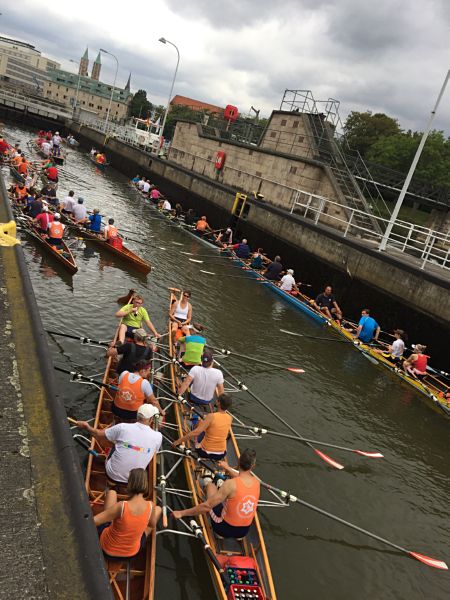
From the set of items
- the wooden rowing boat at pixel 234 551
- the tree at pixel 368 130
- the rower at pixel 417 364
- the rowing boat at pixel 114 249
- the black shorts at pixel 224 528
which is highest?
the tree at pixel 368 130

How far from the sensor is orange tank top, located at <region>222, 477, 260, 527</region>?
594 cm

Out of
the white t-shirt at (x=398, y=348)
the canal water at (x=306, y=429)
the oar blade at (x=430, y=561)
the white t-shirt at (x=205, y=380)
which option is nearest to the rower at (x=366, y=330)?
the canal water at (x=306, y=429)

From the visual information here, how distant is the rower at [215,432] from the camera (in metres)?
7.39

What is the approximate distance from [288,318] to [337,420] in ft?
24.6

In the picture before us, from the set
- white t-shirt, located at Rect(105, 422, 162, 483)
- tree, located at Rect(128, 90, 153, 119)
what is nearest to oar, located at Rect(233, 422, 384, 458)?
white t-shirt, located at Rect(105, 422, 162, 483)

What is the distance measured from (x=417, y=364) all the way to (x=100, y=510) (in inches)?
479

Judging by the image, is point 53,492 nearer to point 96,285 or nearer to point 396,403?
point 396,403

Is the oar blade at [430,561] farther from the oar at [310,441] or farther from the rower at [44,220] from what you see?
the rower at [44,220]

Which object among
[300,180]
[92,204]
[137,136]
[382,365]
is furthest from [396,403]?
[137,136]

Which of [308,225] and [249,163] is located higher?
[249,163]

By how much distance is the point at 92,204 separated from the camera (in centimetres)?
3198

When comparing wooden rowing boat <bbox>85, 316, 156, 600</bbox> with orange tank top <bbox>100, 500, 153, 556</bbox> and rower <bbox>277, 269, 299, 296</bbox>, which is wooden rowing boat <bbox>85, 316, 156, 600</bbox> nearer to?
orange tank top <bbox>100, 500, 153, 556</bbox>

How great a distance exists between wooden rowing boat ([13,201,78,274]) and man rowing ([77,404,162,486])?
11673 mm

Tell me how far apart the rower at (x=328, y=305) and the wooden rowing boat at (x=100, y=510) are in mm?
12412
